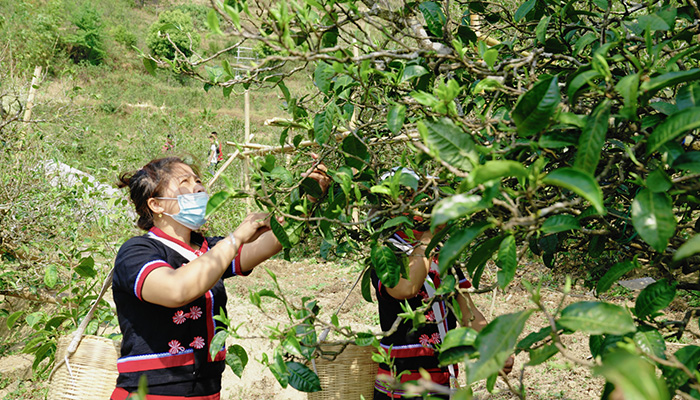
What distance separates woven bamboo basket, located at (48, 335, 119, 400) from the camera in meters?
1.87

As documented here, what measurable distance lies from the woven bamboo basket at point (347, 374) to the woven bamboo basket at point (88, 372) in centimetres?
78

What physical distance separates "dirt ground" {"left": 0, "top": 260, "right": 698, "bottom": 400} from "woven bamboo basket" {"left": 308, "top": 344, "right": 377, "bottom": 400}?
1.03 ft

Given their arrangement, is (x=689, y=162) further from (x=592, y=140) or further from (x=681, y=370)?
(x=681, y=370)

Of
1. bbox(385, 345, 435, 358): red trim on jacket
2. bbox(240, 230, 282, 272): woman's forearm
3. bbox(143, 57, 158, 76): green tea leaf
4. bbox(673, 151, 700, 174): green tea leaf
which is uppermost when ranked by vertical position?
bbox(673, 151, 700, 174): green tea leaf

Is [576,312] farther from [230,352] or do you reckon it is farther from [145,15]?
[145,15]

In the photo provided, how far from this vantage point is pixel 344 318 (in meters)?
Answer: 5.07

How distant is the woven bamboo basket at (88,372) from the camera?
187 centimetres

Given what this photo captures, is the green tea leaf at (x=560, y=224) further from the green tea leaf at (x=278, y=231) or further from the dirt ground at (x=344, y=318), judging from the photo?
the dirt ground at (x=344, y=318)

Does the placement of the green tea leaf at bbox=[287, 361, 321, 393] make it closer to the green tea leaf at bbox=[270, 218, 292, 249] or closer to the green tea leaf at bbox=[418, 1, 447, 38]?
the green tea leaf at bbox=[270, 218, 292, 249]

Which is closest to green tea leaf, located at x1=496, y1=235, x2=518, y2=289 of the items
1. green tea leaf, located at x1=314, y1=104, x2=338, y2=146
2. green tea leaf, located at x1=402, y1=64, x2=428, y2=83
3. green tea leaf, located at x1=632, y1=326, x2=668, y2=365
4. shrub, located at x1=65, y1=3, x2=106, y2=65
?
green tea leaf, located at x1=632, y1=326, x2=668, y2=365

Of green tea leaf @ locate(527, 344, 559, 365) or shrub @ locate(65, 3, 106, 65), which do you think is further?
shrub @ locate(65, 3, 106, 65)

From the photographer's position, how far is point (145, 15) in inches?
1599

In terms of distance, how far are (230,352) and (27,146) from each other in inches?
132

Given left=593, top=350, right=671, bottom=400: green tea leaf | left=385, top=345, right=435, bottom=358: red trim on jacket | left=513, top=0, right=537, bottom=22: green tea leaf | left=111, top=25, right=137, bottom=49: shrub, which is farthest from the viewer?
left=111, top=25, right=137, bottom=49: shrub
